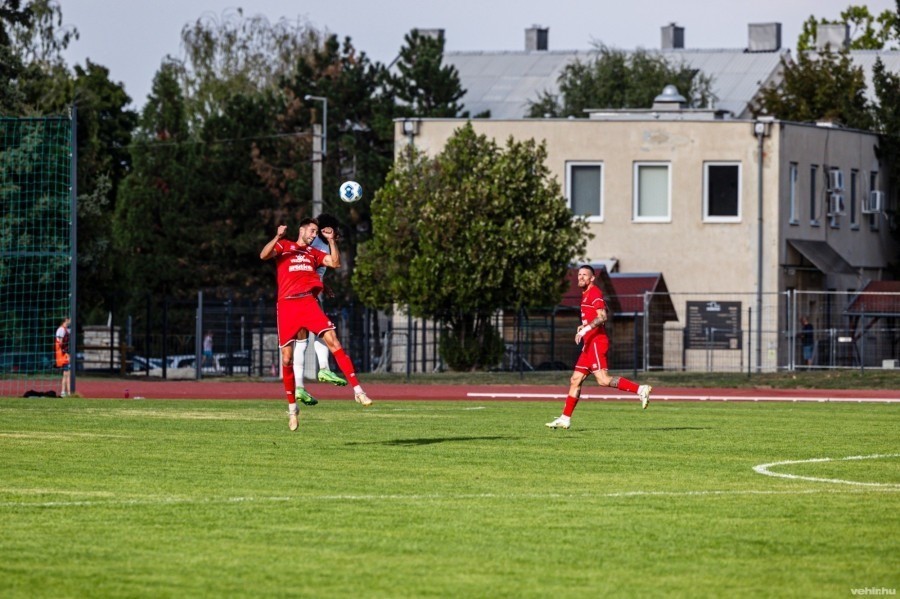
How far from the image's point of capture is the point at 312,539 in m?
10.3

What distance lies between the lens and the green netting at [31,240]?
4056 cm

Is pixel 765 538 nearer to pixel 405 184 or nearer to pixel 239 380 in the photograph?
pixel 239 380

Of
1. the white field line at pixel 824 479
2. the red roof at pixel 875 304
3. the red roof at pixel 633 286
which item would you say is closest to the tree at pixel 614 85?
the red roof at pixel 633 286

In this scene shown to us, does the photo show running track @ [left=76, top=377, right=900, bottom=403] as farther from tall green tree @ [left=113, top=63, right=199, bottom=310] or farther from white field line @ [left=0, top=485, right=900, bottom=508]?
tall green tree @ [left=113, top=63, right=199, bottom=310]

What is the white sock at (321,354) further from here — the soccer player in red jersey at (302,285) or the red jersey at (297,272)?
the red jersey at (297,272)

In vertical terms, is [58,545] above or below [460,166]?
below

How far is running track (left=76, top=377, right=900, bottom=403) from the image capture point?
1294 inches

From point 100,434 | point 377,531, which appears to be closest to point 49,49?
point 100,434

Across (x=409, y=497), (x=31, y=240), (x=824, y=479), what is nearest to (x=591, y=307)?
(x=824, y=479)

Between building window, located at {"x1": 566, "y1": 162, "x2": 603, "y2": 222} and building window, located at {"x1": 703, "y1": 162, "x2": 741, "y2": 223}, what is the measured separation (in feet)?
11.6

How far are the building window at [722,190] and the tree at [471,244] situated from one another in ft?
32.2

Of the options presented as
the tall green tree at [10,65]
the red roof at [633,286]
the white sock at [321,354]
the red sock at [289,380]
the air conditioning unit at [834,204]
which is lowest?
the red sock at [289,380]

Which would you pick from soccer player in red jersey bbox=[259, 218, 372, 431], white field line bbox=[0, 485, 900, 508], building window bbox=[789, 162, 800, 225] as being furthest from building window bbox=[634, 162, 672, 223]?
white field line bbox=[0, 485, 900, 508]

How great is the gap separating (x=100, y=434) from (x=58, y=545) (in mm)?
9011
